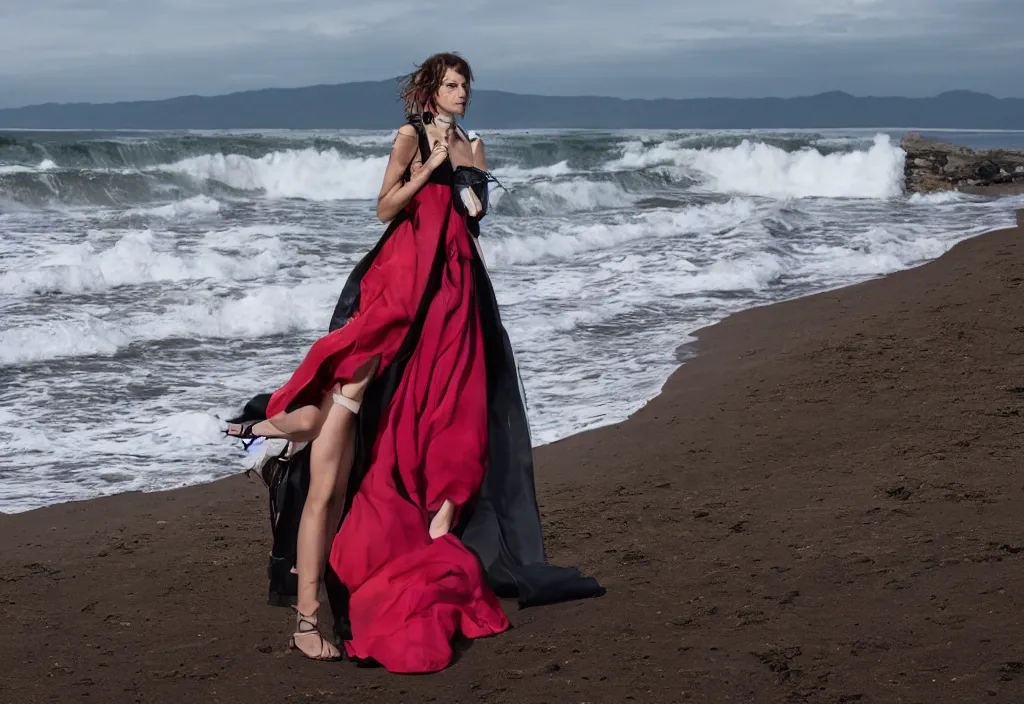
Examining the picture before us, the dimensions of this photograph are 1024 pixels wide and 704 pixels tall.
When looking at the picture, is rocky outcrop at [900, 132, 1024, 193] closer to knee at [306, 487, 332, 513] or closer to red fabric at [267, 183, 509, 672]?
red fabric at [267, 183, 509, 672]

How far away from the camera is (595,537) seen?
427 cm

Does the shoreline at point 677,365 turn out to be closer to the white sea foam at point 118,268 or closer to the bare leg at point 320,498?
the bare leg at point 320,498

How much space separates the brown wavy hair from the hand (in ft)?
0.55

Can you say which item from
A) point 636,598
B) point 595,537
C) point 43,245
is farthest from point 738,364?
point 43,245

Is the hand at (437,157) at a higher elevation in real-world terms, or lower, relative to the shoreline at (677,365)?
higher

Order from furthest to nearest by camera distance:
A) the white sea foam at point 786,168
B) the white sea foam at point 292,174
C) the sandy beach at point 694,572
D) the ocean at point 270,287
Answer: the white sea foam at point 292,174, the white sea foam at point 786,168, the ocean at point 270,287, the sandy beach at point 694,572

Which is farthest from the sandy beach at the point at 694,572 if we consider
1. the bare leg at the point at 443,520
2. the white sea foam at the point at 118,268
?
the white sea foam at the point at 118,268

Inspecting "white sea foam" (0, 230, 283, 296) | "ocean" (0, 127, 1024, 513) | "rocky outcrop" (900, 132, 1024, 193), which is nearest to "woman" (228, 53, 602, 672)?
"ocean" (0, 127, 1024, 513)

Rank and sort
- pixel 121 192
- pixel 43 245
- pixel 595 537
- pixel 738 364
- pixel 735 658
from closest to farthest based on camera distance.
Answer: pixel 735 658, pixel 595 537, pixel 738 364, pixel 43 245, pixel 121 192

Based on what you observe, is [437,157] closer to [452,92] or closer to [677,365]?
[452,92]

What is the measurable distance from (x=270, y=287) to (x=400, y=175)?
26.4ft

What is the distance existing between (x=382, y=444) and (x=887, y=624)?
158cm

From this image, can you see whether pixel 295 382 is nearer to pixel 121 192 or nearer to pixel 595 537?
pixel 595 537

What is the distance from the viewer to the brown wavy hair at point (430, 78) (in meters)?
3.43
